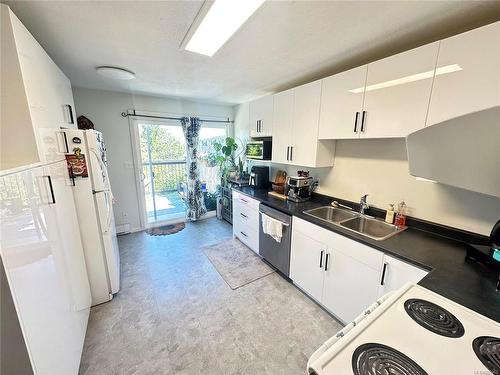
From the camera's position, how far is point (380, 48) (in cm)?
166

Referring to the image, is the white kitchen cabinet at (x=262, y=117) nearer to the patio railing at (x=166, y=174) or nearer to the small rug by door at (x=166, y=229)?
the patio railing at (x=166, y=174)

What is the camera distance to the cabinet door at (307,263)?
1.93 meters

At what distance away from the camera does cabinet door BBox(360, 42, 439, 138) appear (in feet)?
4.50

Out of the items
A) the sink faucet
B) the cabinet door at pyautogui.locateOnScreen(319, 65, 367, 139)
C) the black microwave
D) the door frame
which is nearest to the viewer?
the cabinet door at pyautogui.locateOnScreen(319, 65, 367, 139)

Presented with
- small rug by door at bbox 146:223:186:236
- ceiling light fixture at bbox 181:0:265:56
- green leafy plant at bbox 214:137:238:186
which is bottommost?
small rug by door at bbox 146:223:186:236

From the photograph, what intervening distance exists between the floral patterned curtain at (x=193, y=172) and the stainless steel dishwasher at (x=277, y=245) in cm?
190

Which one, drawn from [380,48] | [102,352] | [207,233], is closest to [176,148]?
[207,233]

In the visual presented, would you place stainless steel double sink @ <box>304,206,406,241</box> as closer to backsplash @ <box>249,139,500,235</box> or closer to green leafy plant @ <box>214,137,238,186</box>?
backsplash @ <box>249,139,500,235</box>

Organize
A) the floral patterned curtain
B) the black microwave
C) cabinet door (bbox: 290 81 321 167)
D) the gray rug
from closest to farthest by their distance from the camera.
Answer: cabinet door (bbox: 290 81 321 167) → the gray rug → the black microwave → the floral patterned curtain

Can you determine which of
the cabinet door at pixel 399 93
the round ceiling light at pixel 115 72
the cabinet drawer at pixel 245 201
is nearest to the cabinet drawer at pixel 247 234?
the cabinet drawer at pixel 245 201

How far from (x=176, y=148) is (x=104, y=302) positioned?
2.72m

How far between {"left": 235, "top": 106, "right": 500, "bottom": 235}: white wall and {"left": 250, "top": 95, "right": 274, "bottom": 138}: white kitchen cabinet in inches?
35.8

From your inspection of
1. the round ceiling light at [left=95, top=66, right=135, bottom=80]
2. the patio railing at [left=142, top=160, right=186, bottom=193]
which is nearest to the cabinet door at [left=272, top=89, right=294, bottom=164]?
the round ceiling light at [left=95, top=66, right=135, bottom=80]

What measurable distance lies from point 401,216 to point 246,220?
1889mm
